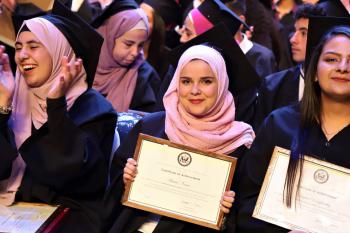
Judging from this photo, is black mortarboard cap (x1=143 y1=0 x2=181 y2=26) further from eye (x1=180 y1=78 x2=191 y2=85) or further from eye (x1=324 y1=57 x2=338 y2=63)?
eye (x1=324 y1=57 x2=338 y2=63)

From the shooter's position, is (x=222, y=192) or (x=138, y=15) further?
(x=138, y=15)

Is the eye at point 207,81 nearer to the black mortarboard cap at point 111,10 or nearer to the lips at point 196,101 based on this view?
the lips at point 196,101

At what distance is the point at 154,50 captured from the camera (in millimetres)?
6059

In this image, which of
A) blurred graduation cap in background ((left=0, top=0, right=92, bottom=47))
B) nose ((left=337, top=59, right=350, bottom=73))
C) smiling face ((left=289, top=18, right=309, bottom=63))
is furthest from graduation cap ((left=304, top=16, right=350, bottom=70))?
blurred graduation cap in background ((left=0, top=0, right=92, bottom=47))

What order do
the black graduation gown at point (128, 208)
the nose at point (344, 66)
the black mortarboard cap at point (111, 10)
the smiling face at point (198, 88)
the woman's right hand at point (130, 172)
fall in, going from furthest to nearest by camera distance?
the black mortarboard cap at point (111, 10) → the smiling face at point (198, 88) → the black graduation gown at point (128, 208) → the woman's right hand at point (130, 172) → the nose at point (344, 66)

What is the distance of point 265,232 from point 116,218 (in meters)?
0.87

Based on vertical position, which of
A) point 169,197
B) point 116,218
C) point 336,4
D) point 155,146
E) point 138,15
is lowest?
point 116,218

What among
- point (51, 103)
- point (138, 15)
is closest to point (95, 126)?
point (51, 103)

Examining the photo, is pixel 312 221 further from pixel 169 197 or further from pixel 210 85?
pixel 210 85

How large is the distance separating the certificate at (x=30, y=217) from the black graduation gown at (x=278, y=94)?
174cm

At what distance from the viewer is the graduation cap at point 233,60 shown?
11.8ft

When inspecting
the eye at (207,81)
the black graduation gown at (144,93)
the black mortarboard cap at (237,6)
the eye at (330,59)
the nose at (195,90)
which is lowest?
the black graduation gown at (144,93)

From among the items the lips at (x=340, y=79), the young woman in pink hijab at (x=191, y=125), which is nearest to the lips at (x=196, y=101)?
the young woman in pink hijab at (x=191, y=125)

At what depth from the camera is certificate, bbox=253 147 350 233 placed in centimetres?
280
